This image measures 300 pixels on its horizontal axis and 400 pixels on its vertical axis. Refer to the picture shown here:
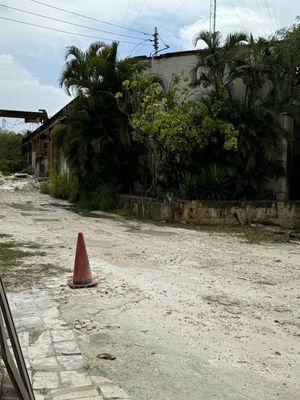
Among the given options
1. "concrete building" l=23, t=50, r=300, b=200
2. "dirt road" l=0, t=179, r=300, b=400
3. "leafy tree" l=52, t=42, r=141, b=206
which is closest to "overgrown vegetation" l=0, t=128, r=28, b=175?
"leafy tree" l=52, t=42, r=141, b=206

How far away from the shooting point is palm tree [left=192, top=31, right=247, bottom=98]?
1402 cm

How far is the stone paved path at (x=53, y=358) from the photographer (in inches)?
136

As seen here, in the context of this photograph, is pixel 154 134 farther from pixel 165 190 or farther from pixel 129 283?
pixel 129 283

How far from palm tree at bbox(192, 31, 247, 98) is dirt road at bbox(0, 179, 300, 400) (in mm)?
5667

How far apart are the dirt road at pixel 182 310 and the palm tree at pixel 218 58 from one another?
5667mm

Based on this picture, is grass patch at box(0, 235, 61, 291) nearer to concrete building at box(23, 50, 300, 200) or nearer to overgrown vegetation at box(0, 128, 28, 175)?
concrete building at box(23, 50, 300, 200)

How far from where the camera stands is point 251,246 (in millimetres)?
10219

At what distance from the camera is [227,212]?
44.2 ft

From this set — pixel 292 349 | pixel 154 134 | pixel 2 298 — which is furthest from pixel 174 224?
pixel 2 298

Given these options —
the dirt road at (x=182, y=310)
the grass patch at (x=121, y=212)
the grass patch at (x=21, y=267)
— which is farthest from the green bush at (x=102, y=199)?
the grass patch at (x=21, y=267)

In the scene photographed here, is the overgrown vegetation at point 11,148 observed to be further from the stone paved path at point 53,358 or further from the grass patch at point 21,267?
the stone paved path at point 53,358

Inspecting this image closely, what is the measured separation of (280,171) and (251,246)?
502 cm

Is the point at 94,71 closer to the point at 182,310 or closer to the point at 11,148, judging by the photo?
the point at 182,310

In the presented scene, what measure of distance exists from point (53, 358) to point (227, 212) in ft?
32.6
